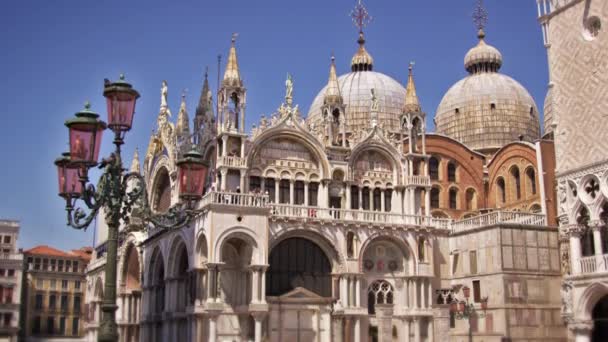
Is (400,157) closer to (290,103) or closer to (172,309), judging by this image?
(290,103)

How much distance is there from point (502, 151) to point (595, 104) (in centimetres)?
1528

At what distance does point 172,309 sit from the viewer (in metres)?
38.0

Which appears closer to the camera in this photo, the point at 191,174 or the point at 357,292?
the point at 191,174

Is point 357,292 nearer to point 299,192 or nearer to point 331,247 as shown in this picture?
point 331,247

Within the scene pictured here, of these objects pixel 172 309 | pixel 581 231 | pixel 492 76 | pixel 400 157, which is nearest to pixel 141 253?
pixel 172 309

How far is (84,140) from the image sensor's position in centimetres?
1366

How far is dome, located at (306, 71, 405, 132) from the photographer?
56656 mm

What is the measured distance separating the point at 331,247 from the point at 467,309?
7.11m

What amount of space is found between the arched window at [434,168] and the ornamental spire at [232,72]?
16.7m

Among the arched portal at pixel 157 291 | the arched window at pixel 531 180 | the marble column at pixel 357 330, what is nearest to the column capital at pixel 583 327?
the marble column at pixel 357 330

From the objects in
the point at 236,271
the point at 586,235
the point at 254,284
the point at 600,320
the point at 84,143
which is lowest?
the point at 600,320

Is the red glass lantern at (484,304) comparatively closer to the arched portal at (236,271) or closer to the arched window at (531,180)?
the arched portal at (236,271)

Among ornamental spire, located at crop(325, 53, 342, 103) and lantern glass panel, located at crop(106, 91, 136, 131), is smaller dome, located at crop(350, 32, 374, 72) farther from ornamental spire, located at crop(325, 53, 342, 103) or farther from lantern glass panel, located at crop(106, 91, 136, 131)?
lantern glass panel, located at crop(106, 91, 136, 131)

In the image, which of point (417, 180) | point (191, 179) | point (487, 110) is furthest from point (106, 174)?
point (487, 110)
